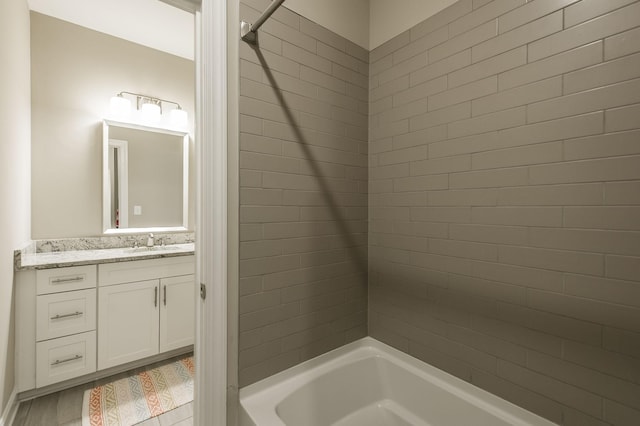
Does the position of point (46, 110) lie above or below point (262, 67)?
above

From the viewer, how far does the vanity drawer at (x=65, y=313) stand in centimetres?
179

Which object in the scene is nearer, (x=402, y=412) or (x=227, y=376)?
(x=227, y=376)

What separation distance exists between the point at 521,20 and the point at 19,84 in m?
2.88

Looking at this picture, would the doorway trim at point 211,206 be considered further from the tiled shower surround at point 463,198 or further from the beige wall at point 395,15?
the beige wall at point 395,15

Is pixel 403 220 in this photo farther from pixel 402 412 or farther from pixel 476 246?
pixel 402 412

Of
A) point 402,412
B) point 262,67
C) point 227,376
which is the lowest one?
point 402,412

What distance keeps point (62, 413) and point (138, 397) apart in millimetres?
396

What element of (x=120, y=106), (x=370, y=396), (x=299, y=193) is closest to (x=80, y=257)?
(x=120, y=106)

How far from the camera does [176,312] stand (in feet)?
7.54

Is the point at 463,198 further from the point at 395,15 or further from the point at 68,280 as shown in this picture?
the point at 68,280

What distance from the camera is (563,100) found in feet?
3.10

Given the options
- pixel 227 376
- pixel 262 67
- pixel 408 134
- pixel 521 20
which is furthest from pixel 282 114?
pixel 227 376

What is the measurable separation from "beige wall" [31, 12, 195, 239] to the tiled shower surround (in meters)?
2.05

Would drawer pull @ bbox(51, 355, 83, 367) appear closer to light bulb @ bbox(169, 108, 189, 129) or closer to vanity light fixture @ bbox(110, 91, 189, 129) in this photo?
vanity light fixture @ bbox(110, 91, 189, 129)
